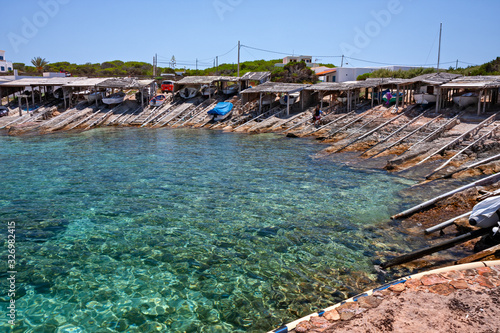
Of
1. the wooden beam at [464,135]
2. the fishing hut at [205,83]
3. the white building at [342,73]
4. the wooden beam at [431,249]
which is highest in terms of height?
the white building at [342,73]

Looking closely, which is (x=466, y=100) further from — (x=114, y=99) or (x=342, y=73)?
(x=114, y=99)

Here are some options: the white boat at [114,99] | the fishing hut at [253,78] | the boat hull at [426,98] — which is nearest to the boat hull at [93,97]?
the white boat at [114,99]

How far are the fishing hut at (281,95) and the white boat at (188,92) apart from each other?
6.81 meters

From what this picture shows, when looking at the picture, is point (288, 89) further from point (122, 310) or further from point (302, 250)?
point (122, 310)

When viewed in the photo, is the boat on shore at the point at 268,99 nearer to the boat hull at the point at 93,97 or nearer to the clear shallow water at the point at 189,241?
the boat hull at the point at 93,97

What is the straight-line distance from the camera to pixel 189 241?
9.75 meters

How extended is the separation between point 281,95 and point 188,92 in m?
11.7

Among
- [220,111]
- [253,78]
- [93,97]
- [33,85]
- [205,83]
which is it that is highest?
[253,78]

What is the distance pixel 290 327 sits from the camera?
547 centimetres

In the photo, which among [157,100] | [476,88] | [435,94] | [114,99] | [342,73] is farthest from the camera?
[342,73]

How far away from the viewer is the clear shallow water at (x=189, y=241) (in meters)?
6.86

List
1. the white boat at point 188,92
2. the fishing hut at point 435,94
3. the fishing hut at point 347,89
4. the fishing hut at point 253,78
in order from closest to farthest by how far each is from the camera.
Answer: the fishing hut at point 435,94, the fishing hut at point 347,89, the fishing hut at point 253,78, the white boat at point 188,92

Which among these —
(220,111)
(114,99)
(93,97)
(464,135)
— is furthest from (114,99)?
(464,135)

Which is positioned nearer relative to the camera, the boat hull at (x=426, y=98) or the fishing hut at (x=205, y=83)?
the boat hull at (x=426, y=98)
